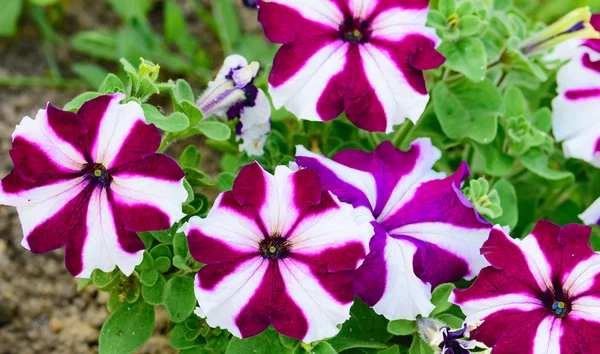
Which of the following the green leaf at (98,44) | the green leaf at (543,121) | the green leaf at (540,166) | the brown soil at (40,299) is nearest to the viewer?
the green leaf at (540,166)

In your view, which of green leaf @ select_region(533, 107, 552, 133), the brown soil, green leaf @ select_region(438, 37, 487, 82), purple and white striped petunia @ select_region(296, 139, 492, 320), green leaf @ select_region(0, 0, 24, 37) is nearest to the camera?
purple and white striped petunia @ select_region(296, 139, 492, 320)

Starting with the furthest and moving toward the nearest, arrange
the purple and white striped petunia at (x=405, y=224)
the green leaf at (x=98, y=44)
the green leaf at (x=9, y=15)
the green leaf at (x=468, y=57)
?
1. the green leaf at (x=9, y=15)
2. the green leaf at (x=98, y=44)
3. the green leaf at (x=468, y=57)
4. the purple and white striped petunia at (x=405, y=224)

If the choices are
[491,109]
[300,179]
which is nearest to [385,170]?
[300,179]

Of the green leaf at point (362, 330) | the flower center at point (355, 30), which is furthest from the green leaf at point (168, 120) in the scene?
the green leaf at point (362, 330)

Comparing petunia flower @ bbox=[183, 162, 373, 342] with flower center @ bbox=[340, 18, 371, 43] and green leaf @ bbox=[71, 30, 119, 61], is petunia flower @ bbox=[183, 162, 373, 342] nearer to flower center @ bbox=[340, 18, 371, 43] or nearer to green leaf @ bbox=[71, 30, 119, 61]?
flower center @ bbox=[340, 18, 371, 43]

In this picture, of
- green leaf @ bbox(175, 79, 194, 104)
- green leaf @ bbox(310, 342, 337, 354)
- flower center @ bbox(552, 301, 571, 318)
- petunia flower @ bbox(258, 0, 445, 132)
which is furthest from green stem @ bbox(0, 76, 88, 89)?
flower center @ bbox(552, 301, 571, 318)

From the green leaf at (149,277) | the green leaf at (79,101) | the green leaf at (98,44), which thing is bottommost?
the green leaf at (149,277)

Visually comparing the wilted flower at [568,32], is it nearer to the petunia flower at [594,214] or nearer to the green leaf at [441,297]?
the petunia flower at [594,214]

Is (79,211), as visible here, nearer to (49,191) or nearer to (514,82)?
(49,191)
